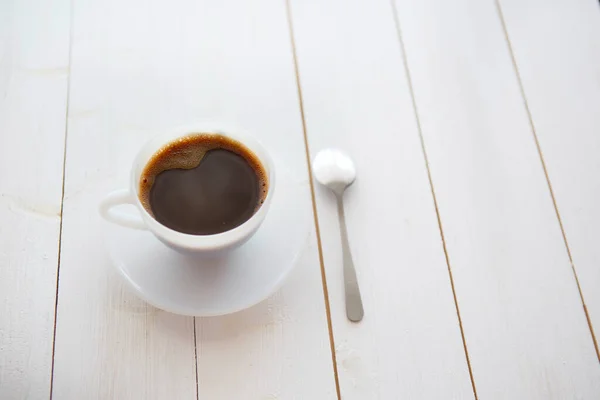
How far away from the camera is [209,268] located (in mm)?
728

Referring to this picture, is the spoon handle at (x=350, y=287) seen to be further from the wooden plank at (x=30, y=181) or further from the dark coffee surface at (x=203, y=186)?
the wooden plank at (x=30, y=181)

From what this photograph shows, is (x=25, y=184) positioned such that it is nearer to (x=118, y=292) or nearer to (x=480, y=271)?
(x=118, y=292)

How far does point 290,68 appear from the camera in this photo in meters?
0.95

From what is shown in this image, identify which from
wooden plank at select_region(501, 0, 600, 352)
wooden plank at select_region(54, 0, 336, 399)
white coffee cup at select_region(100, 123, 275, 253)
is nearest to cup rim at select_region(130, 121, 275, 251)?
white coffee cup at select_region(100, 123, 275, 253)

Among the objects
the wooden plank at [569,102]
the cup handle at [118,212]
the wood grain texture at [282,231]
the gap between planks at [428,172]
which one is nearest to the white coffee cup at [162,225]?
the cup handle at [118,212]

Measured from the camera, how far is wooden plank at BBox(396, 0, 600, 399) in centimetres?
78

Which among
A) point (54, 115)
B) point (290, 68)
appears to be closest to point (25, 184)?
point (54, 115)

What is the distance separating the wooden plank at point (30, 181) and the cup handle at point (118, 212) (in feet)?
0.49

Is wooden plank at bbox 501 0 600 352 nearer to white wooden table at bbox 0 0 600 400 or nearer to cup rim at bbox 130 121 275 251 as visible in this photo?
white wooden table at bbox 0 0 600 400

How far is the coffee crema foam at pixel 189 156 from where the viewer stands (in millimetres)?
732

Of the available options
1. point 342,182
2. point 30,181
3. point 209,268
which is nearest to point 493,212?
point 342,182

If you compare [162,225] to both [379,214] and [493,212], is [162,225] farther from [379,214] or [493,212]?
[493,212]

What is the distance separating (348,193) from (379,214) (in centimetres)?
5

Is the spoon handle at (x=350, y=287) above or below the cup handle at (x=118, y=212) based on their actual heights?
below
